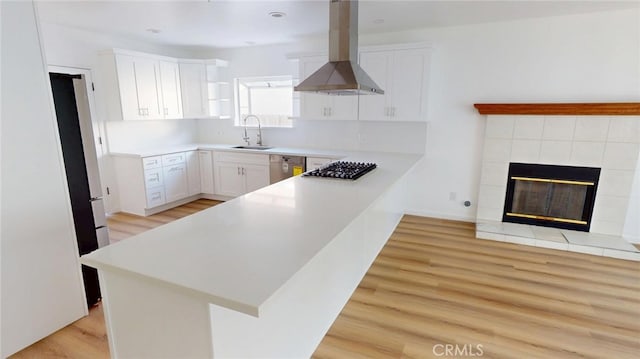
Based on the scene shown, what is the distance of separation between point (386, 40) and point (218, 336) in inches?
166

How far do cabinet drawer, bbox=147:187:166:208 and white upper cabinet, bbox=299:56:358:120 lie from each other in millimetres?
2307

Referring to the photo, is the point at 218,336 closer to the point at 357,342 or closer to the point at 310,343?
the point at 310,343

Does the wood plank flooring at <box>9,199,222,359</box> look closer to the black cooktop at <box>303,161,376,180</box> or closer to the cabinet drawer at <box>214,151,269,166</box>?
the black cooktop at <box>303,161,376,180</box>

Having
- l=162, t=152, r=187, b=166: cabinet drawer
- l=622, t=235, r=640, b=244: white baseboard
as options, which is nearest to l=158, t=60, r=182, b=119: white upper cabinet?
l=162, t=152, r=187, b=166: cabinet drawer

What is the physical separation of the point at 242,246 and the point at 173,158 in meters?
4.02

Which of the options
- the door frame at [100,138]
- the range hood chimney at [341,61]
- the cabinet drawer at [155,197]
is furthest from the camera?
the cabinet drawer at [155,197]

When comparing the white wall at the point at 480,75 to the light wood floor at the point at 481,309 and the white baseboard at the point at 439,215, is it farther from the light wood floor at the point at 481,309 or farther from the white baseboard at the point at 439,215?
the light wood floor at the point at 481,309

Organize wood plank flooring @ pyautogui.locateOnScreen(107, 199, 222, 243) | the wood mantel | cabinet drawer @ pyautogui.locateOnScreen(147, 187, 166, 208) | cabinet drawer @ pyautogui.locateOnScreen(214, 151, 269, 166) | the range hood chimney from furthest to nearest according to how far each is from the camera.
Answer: cabinet drawer @ pyautogui.locateOnScreen(214, 151, 269, 166), cabinet drawer @ pyautogui.locateOnScreen(147, 187, 166, 208), wood plank flooring @ pyautogui.locateOnScreen(107, 199, 222, 243), the wood mantel, the range hood chimney

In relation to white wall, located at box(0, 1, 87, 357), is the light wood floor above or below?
below

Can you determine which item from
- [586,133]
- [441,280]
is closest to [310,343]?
[441,280]

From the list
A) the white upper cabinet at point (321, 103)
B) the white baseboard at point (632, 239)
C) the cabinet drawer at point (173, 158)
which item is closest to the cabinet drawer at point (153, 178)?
the cabinet drawer at point (173, 158)

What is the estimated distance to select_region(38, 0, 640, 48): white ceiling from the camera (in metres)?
3.08

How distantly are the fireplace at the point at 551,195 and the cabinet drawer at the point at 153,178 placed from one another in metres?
4.64

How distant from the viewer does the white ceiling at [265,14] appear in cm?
308
